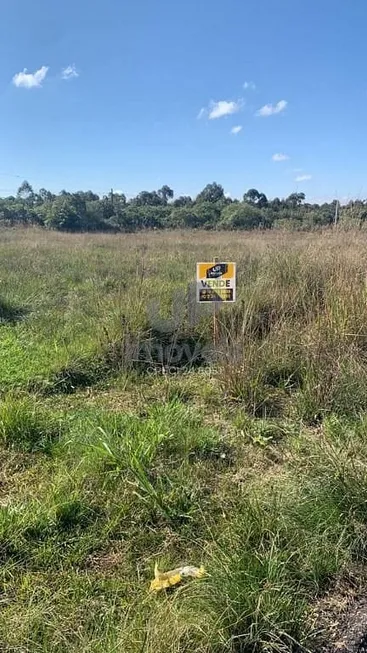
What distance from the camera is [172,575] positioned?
4.71 ft

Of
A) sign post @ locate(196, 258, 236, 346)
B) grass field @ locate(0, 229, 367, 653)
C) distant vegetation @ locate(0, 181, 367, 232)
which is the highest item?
distant vegetation @ locate(0, 181, 367, 232)

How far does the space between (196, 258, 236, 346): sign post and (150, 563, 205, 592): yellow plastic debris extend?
205 cm

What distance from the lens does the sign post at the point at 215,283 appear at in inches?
132

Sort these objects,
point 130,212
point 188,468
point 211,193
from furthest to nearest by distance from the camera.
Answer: point 211,193
point 130,212
point 188,468

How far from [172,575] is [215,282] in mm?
2294

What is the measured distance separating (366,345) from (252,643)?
235 cm

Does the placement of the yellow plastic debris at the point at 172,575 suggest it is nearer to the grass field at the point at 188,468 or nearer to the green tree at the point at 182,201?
the grass field at the point at 188,468

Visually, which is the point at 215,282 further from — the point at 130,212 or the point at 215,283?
the point at 130,212

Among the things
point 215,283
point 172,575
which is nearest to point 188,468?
point 172,575

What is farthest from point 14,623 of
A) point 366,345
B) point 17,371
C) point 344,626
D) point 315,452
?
point 366,345

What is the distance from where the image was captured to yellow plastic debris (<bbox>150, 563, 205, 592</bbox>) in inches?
54.8
